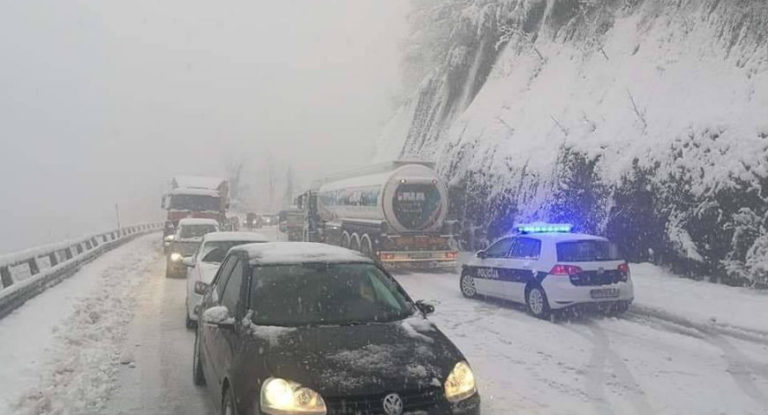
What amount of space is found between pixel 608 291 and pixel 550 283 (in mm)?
1008

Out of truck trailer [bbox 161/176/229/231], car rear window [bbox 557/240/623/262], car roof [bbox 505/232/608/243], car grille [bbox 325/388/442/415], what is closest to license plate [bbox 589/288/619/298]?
car rear window [bbox 557/240/623/262]

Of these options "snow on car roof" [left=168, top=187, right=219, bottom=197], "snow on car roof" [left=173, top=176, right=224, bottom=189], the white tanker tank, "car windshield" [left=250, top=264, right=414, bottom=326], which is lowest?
"car windshield" [left=250, top=264, right=414, bottom=326]

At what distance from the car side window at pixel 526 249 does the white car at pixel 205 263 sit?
15.9 ft

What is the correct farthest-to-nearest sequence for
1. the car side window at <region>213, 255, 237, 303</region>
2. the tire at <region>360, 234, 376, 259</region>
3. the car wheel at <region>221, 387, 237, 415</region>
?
the tire at <region>360, 234, 376, 259</region> < the car side window at <region>213, 255, 237, 303</region> < the car wheel at <region>221, 387, 237, 415</region>

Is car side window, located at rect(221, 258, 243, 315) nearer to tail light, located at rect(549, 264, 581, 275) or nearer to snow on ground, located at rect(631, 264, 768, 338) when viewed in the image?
tail light, located at rect(549, 264, 581, 275)

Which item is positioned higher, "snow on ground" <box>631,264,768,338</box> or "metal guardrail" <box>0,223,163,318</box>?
"metal guardrail" <box>0,223,163,318</box>

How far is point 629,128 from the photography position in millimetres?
17484

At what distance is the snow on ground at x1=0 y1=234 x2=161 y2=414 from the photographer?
6.23 m

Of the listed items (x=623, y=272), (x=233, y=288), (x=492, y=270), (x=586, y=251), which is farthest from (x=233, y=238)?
(x=623, y=272)

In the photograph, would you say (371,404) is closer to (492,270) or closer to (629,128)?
(492,270)

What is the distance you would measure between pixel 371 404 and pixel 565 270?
25.0 ft

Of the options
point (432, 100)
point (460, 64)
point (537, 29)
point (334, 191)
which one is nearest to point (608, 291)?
point (334, 191)

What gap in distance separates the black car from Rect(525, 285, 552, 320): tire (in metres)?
5.87

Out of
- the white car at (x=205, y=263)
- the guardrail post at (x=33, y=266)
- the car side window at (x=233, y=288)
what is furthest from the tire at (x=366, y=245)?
the car side window at (x=233, y=288)
